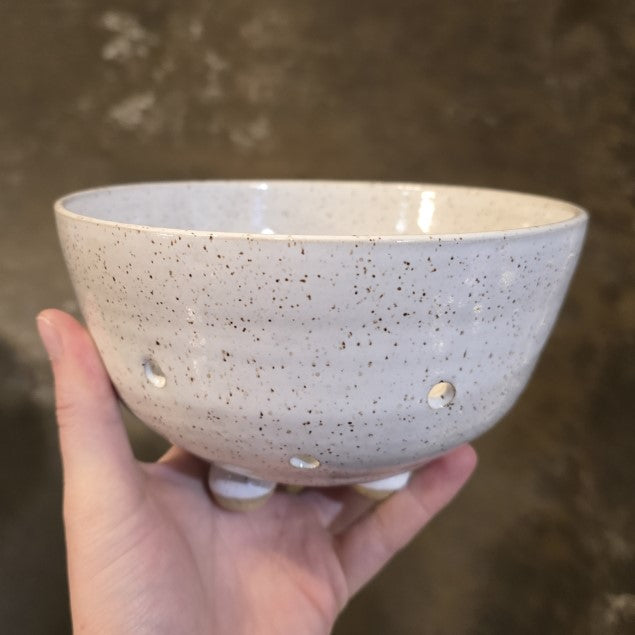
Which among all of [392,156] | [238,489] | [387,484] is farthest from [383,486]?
[392,156]

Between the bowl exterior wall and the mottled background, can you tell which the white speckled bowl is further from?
the mottled background

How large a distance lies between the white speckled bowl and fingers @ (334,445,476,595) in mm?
284

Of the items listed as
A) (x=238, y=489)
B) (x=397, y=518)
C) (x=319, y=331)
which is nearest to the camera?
(x=319, y=331)

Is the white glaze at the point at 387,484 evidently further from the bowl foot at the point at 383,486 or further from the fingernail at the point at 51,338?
the fingernail at the point at 51,338

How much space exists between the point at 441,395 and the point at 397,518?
376mm

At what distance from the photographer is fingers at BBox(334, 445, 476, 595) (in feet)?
2.41

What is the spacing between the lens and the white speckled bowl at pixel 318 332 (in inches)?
13.5

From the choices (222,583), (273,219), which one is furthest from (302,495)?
(273,219)

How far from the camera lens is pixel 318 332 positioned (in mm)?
355

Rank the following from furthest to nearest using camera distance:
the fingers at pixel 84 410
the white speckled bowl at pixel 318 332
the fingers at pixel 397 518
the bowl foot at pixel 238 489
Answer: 1. the fingers at pixel 397 518
2. the bowl foot at pixel 238 489
3. the fingers at pixel 84 410
4. the white speckled bowl at pixel 318 332

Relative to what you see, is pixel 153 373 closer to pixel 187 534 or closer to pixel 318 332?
pixel 318 332

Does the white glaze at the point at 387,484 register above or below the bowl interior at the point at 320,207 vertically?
below

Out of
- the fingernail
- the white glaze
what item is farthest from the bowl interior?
the white glaze

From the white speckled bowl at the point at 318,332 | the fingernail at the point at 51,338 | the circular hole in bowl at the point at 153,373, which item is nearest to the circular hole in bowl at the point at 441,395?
the white speckled bowl at the point at 318,332
